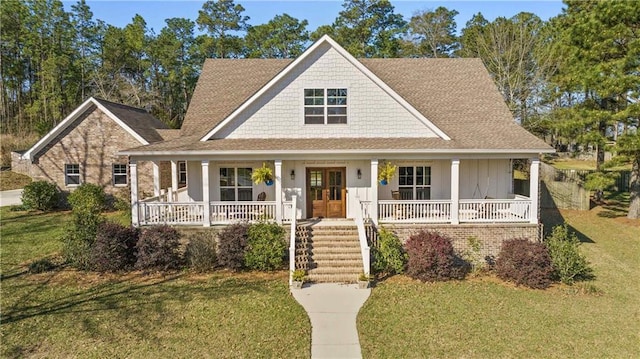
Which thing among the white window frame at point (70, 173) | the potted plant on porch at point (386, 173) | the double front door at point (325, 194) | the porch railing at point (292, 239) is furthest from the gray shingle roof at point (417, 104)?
the white window frame at point (70, 173)

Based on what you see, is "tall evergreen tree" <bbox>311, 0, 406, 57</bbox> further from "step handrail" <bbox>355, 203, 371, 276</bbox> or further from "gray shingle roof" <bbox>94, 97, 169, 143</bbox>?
"step handrail" <bbox>355, 203, 371, 276</bbox>

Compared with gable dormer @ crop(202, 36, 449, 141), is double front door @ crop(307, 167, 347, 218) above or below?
below

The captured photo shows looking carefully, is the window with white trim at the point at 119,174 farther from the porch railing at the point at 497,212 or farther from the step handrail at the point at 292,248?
the porch railing at the point at 497,212

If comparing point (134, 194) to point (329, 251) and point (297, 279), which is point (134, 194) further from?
point (329, 251)

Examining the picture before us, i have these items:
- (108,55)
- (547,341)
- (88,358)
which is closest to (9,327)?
(88,358)

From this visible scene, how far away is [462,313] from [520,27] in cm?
2882

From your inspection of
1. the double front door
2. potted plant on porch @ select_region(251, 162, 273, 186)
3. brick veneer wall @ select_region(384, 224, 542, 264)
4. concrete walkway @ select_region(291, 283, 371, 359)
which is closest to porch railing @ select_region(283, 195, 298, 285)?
concrete walkway @ select_region(291, 283, 371, 359)

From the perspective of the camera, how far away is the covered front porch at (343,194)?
13461mm

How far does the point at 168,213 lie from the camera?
45.1 feet

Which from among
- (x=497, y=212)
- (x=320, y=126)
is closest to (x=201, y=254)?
(x=320, y=126)

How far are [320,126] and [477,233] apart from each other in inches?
262

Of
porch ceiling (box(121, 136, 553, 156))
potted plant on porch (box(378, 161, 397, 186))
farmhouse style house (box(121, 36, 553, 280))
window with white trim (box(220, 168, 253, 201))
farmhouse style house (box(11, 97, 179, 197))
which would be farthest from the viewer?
farmhouse style house (box(11, 97, 179, 197))

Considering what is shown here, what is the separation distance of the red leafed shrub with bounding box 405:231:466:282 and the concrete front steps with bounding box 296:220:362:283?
1.64 m

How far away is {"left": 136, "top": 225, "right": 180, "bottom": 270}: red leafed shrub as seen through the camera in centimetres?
1209
